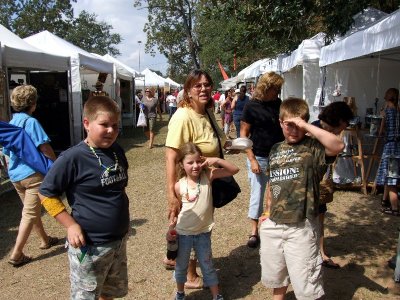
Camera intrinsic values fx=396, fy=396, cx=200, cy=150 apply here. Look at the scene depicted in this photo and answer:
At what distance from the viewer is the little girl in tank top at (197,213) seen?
9.71ft

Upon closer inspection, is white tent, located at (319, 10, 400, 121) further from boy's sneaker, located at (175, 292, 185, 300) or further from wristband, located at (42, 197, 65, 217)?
wristband, located at (42, 197, 65, 217)

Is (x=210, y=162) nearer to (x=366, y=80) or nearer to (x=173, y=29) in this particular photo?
(x=366, y=80)

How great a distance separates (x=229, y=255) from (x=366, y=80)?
4.56m

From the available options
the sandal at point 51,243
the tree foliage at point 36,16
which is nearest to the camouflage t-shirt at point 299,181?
the sandal at point 51,243

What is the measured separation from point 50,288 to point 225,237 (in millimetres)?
1983

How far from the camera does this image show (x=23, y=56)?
24.8ft

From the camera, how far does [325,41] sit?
7211 mm

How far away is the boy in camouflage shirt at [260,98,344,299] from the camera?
102 inches

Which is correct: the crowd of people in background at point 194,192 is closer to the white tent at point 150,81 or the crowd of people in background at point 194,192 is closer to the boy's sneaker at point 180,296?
the boy's sneaker at point 180,296

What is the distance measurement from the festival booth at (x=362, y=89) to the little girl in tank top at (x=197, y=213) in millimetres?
3573

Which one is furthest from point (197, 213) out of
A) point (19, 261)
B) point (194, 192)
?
point (19, 261)

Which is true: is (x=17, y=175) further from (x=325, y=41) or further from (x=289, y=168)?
(x=325, y=41)

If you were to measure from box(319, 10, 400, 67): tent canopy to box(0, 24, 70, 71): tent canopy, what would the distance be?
545 centimetres

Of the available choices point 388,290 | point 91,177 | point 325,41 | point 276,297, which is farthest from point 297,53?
point 91,177
